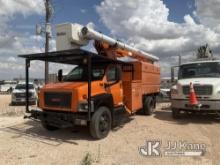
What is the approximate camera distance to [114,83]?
9305 mm

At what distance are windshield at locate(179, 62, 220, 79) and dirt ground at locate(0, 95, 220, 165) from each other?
2.05 m

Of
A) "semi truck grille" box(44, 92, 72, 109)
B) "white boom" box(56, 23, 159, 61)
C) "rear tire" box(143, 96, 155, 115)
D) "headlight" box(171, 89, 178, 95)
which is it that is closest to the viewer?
"semi truck grille" box(44, 92, 72, 109)

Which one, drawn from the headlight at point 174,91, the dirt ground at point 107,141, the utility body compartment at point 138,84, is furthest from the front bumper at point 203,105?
the utility body compartment at point 138,84

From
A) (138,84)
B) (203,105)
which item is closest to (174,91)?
(203,105)

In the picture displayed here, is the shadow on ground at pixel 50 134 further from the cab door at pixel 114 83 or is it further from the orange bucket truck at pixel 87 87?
the cab door at pixel 114 83

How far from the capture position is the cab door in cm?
906

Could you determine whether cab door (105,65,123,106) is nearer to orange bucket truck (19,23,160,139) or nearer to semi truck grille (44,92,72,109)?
orange bucket truck (19,23,160,139)

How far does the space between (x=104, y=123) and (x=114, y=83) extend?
5.18ft

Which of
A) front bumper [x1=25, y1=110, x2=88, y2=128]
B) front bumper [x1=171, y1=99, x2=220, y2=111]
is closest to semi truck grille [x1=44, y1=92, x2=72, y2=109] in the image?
front bumper [x1=25, y1=110, x2=88, y2=128]

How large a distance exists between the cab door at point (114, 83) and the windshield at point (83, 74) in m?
0.26

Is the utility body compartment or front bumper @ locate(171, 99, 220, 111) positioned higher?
the utility body compartment

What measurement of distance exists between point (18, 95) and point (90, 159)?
1451 centimetres

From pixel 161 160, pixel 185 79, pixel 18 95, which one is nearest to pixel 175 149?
pixel 161 160

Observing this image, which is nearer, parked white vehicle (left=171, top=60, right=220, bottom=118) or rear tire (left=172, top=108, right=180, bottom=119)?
parked white vehicle (left=171, top=60, right=220, bottom=118)
